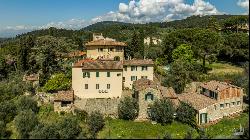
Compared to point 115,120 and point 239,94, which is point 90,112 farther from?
point 239,94

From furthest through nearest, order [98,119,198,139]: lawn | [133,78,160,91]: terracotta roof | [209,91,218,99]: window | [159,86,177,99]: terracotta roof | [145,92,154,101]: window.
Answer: [209,91,218,99]: window < [159,86,177,99]: terracotta roof < [133,78,160,91]: terracotta roof < [145,92,154,101]: window < [98,119,198,139]: lawn

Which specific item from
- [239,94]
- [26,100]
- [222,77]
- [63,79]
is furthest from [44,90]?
[222,77]

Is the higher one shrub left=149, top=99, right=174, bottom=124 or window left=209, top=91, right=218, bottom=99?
window left=209, top=91, right=218, bottom=99

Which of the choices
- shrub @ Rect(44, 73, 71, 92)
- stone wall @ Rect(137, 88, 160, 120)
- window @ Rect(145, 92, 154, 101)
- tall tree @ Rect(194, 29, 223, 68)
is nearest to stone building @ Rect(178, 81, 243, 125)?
stone wall @ Rect(137, 88, 160, 120)

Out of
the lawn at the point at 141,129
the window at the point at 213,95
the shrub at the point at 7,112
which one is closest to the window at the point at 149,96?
the lawn at the point at 141,129

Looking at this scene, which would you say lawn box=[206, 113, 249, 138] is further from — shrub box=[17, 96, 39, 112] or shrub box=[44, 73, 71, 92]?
shrub box=[17, 96, 39, 112]

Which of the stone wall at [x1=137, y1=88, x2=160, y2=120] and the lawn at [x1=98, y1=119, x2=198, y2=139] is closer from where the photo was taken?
the lawn at [x1=98, y1=119, x2=198, y2=139]

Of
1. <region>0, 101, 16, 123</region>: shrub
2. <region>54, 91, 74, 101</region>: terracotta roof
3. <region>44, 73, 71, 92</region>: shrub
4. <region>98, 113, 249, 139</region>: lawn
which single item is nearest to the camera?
<region>98, 113, 249, 139</region>: lawn
